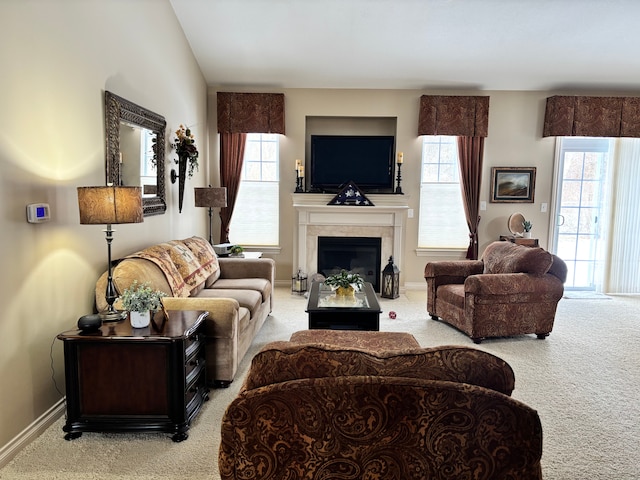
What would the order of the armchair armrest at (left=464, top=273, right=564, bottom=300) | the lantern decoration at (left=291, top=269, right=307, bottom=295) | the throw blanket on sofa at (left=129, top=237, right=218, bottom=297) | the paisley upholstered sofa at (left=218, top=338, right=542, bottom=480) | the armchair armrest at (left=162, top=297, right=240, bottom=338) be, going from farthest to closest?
the lantern decoration at (left=291, top=269, right=307, bottom=295)
the armchair armrest at (left=464, top=273, right=564, bottom=300)
the throw blanket on sofa at (left=129, top=237, right=218, bottom=297)
the armchair armrest at (left=162, top=297, right=240, bottom=338)
the paisley upholstered sofa at (left=218, top=338, right=542, bottom=480)

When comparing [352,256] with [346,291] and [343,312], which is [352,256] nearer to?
[346,291]

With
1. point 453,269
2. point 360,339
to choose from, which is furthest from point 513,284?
point 360,339

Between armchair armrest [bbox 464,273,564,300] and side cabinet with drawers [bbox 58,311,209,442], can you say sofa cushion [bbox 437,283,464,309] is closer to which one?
armchair armrest [bbox 464,273,564,300]

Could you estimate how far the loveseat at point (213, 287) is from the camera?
3.04m

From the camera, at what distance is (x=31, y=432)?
8.04 ft

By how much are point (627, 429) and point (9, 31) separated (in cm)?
411

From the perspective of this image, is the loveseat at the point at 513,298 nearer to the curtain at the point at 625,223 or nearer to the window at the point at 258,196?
the curtain at the point at 625,223

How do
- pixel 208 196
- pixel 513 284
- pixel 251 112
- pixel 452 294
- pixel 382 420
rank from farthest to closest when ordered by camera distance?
pixel 251 112, pixel 208 196, pixel 452 294, pixel 513 284, pixel 382 420

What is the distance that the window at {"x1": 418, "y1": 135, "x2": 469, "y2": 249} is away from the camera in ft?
20.7

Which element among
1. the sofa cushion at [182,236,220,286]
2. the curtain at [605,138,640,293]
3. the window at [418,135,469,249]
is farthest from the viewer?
the window at [418,135,469,249]

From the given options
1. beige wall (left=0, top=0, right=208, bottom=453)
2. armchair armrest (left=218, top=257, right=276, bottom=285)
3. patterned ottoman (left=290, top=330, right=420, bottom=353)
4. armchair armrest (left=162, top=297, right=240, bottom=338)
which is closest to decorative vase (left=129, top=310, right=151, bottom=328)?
armchair armrest (left=162, top=297, right=240, bottom=338)

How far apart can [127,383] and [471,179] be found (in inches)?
202

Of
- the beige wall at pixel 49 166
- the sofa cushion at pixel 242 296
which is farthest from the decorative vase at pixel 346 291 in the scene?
the beige wall at pixel 49 166

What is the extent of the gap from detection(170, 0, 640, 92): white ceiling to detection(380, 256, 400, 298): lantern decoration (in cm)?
246
